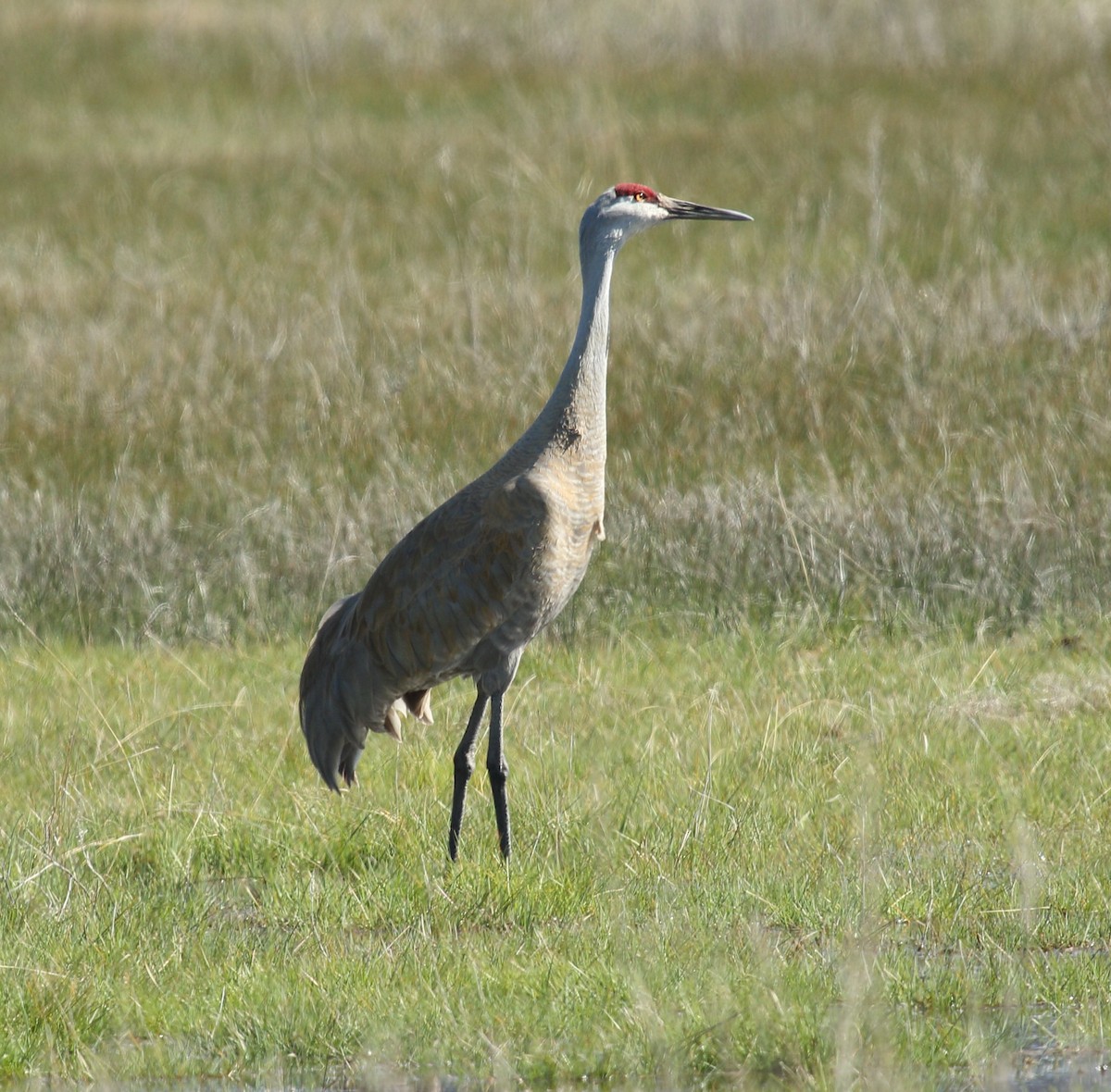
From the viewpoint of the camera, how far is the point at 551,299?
11156 millimetres

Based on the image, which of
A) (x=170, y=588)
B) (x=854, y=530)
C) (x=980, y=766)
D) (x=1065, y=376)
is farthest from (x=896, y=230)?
(x=980, y=766)

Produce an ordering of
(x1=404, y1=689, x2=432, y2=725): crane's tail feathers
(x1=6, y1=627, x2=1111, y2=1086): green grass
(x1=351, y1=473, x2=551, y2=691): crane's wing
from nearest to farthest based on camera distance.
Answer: (x1=6, y1=627, x2=1111, y2=1086): green grass < (x1=351, y1=473, x2=551, y2=691): crane's wing < (x1=404, y1=689, x2=432, y2=725): crane's tail feathers

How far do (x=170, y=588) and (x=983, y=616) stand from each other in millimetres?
3444

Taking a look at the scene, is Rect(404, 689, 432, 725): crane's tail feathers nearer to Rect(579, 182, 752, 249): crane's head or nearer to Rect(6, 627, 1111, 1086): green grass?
Rect(6, 627, 1111, 1086): green grass

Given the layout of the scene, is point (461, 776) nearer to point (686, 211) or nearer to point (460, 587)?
point (460, 587)

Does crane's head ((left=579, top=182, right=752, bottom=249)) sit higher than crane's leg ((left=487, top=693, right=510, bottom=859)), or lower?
higher

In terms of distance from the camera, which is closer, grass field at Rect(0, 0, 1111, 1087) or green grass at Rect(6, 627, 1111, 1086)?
green grass at Rect(6, 627, 1111, 1086)

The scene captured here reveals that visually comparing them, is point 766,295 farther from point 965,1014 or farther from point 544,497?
point 965,1014

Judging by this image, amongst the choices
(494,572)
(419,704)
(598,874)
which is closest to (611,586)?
(419,704)

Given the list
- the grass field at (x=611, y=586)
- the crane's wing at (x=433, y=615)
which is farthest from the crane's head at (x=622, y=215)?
the grass field at (x=611, y=586)

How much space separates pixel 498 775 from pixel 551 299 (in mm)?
6439

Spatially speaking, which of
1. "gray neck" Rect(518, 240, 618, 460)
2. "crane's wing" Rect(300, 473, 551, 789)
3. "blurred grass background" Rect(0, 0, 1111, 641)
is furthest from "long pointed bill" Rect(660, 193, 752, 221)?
"blurred grass background" Rect(0, 0, 1111, 641)

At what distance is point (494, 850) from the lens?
5098mm

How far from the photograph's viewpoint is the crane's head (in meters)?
5.25
